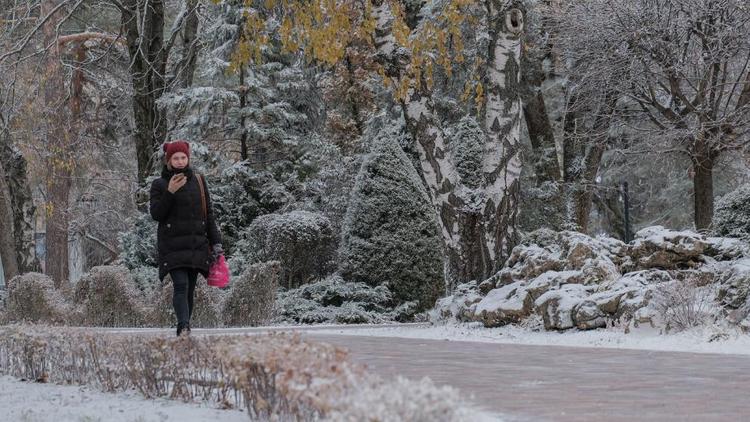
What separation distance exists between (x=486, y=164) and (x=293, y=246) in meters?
5.36

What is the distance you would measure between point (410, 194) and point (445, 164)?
11.4 feet

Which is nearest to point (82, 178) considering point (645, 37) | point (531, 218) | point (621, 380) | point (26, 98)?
point (26, 98)

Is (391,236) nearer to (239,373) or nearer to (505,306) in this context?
(505,306)

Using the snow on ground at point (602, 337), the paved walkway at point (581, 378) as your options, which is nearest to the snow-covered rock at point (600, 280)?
the snow on ground at point (602, 337)

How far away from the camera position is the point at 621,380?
22.0ft

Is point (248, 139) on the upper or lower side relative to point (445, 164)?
upper

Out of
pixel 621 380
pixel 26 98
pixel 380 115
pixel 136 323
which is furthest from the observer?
pixel 380 115

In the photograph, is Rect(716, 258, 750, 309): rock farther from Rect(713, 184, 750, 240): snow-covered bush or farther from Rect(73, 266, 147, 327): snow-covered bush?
Rect(73, 266, 147, 327): snow-covered bush

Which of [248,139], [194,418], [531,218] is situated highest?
[248,139]

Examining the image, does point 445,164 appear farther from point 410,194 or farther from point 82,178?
point 82,178

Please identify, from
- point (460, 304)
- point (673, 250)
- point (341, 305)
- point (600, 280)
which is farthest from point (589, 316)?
point (341, 305)

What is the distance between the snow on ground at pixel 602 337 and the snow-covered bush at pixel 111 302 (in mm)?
3373

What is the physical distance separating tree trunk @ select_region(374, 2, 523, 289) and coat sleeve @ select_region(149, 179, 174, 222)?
6.10 meters

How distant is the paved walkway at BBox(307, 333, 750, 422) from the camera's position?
17.4 feet
